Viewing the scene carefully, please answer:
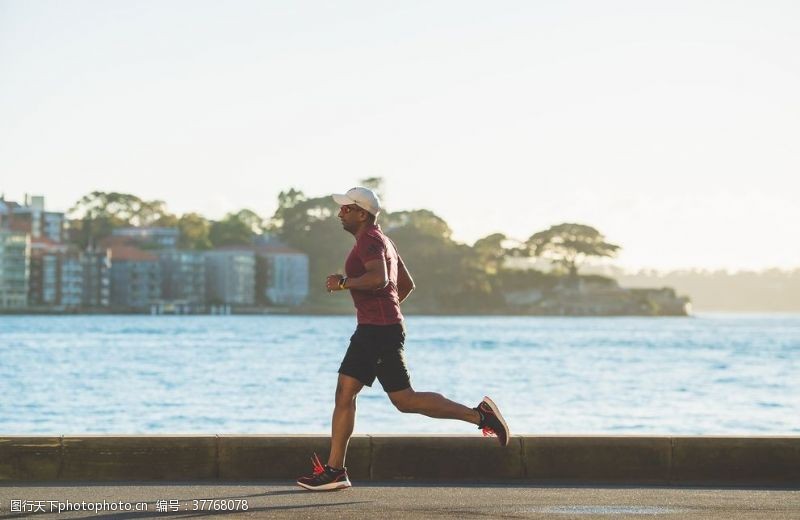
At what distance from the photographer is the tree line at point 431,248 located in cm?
18588

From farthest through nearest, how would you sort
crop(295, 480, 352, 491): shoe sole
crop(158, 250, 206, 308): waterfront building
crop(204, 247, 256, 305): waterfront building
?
1. crop(204, 247, 256, 305): waterfront building
2. crop(158, 250, 206, 308): waterfront building
3. crop(295, 480, 352, 491): shoe sole

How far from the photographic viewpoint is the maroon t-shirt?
796 cm

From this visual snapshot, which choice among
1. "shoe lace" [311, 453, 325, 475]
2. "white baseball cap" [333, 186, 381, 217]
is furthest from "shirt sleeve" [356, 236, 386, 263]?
"shoe lace" [311, 453, 325, 475]

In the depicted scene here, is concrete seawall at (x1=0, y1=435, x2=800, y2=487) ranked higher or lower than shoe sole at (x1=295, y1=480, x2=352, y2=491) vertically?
higher

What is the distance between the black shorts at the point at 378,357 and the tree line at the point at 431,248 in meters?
173

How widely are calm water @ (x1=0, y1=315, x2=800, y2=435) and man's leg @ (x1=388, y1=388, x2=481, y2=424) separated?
66.6 feet

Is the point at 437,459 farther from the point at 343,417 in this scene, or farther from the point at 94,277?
the point at 94,277

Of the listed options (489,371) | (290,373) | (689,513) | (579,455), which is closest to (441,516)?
(689,513)

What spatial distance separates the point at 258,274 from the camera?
19238 centimetres

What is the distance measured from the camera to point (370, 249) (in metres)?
7.97

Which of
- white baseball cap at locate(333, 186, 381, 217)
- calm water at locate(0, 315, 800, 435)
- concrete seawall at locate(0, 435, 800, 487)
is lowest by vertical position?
calm water at locate(0, 315, 800, 435)

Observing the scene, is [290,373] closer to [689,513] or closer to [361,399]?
[361,399]

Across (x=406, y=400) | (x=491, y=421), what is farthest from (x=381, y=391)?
(x=406, y=400)

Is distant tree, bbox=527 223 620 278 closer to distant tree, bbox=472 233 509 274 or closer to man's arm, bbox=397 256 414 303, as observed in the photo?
distant tree, bbox=472 233 509 274
